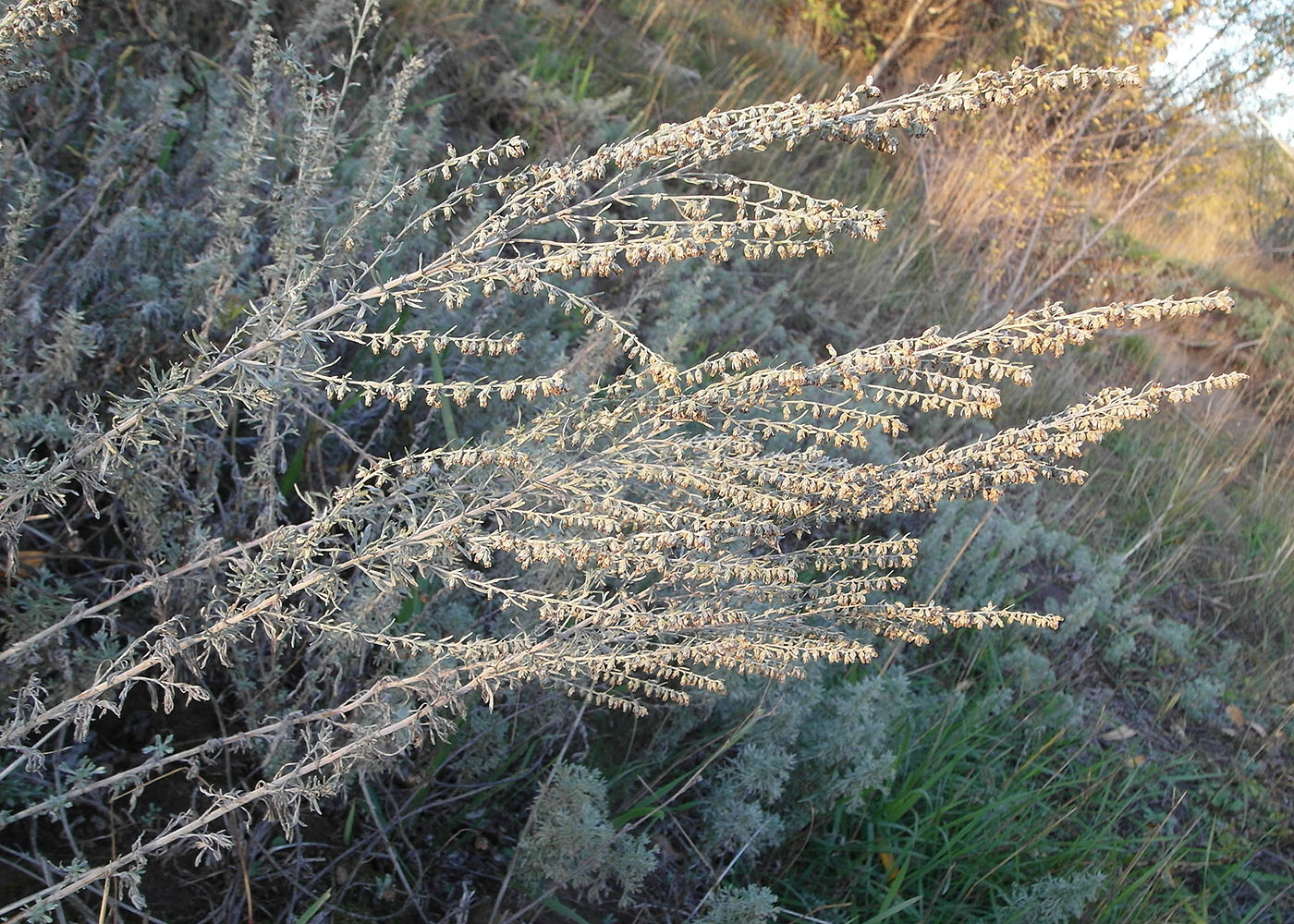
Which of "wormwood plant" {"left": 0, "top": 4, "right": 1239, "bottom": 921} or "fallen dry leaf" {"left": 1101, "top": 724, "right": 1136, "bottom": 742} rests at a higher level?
"wormwood plant" {"left": 0, "top": 4, "right": 1239, "bottom": 921}

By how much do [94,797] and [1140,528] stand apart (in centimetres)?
552

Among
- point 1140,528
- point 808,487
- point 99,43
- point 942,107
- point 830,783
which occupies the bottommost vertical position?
point 1140,528

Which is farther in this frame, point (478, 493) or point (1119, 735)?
point (1119, 735)

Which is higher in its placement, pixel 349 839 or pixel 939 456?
pixel 939 456

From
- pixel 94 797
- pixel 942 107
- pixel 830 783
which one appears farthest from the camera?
pixel 830 783

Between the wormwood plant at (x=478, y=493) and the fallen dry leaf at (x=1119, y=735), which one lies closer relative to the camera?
the wormwood plant at (x=478, y=493)

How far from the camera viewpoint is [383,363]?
3.01 metres

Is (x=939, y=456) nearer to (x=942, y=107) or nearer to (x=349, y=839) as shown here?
(x=942, y=107)

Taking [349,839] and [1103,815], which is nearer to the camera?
[349,839]

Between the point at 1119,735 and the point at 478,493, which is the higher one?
the point at 478,493

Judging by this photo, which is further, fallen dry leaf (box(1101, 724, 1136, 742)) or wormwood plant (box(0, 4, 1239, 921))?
fallen dry leaf (box(1101, 724, 1136, 742))

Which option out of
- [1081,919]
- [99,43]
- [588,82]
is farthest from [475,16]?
[1081,919]

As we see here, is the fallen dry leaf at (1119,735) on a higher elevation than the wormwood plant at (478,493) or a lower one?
lower

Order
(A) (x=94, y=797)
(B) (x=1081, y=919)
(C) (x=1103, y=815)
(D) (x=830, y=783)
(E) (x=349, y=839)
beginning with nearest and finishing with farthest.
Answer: (A) (x=94, y=797) < (E) (x=349, y=839) < (D) (x=830, y=783) < (B) (x=1081, y=919) < (C) (x=1103, y=815)
